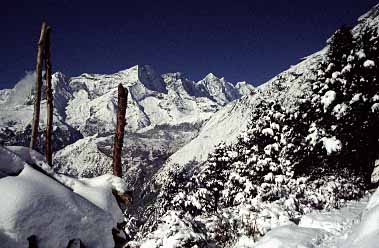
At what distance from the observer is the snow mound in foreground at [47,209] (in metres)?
6.12

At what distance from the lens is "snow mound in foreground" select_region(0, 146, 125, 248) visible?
241 inches

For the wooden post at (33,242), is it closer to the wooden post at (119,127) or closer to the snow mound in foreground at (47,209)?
the snow mound in foreground at (47,209)

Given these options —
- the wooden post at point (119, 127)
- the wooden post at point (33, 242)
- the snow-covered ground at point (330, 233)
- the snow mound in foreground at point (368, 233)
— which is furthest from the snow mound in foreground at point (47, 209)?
the snow mound in foreground at point (368, 233)

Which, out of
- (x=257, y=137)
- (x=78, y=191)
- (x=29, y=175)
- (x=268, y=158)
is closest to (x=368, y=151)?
(x=268, y=158)

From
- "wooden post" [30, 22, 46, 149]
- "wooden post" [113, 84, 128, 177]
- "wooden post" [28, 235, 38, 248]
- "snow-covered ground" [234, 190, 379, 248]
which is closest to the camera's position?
"snow-covered ground" [234, 190, 379, 248]

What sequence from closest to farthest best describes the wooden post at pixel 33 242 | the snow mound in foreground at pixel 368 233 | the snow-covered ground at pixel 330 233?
the snow mound in foreground at pixel 368 233 → the snow-covered ground at pixel 330 233 → the wooden post at pixel 33 242

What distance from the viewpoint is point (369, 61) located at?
17812mm

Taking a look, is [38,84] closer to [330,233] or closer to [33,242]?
[33,242]

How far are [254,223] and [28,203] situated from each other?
5.26 meters

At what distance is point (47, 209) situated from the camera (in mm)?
6574

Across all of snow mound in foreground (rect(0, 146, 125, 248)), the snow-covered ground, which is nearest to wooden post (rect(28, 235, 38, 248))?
snow mound in foreground (rect(0, 146, 125, 248))

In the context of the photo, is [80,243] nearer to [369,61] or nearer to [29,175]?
[29,175]

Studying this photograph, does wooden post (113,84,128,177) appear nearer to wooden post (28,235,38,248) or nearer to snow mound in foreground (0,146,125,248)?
snow mound in foreground (0,146,125,248)

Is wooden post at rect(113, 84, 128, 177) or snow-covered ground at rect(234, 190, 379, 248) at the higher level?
wooden post at rect(113, 84, 128, 177)
